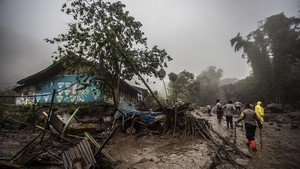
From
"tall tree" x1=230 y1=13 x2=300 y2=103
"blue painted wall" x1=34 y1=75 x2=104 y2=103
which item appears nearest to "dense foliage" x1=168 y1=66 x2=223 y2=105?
"tall tree" x1=230 y1=13 x2=300 y2=103

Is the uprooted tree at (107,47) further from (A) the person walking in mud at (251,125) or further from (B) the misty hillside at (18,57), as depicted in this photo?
(B) the misty hillside at (18,57)

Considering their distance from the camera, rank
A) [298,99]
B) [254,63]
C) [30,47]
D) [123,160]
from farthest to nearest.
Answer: [30,47]
[254,63]
[298,99]
[123,160]

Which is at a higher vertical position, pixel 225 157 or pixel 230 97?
pixel 230 97

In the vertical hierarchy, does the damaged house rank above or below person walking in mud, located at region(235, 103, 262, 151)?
above

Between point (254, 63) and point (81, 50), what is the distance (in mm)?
40205

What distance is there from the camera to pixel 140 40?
15289mm

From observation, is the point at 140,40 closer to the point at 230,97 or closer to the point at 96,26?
the point at 96,26

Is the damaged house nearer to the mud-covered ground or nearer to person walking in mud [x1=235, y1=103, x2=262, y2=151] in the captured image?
the mud-covered ground

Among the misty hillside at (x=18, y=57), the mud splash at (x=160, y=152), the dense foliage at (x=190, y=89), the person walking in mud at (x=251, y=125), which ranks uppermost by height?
the misty hillside at (x=18, y=57)

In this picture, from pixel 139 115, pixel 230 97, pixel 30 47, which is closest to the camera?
pixel 139 115

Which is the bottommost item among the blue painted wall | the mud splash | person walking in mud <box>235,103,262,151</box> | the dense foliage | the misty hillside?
the mud splash

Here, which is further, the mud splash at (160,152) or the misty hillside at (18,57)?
the misty hillside at (18,57)

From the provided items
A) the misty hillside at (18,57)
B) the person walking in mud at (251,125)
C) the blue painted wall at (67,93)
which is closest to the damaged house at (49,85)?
the blue painted wall at (67,93)

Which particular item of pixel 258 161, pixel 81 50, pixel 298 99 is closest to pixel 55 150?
pixel 258 161
